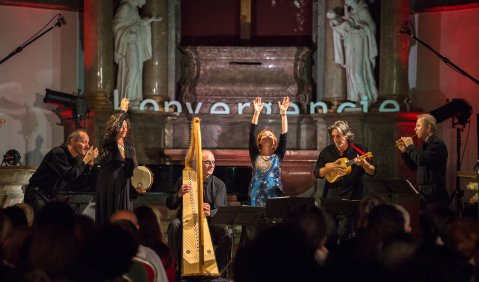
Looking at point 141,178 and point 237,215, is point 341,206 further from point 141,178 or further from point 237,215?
point 141,178

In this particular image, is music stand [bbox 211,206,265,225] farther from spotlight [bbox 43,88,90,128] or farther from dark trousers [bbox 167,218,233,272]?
spotlight [bbox 43,88,90,128]

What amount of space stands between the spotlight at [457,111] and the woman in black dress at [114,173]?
6061mm

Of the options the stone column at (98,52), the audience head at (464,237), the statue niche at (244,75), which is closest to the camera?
the audience head at (464,237)

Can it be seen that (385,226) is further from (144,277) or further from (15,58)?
(15,58)

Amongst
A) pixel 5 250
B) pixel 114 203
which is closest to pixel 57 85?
pixel 114 203

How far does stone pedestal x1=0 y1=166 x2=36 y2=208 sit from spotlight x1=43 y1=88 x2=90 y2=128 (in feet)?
5.90

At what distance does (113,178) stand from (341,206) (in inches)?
94.0

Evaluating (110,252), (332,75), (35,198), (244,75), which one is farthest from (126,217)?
(244,75)

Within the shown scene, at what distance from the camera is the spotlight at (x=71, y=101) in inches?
552

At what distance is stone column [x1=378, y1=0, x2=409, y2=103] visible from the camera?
555 inches

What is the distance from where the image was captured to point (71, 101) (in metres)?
14.3

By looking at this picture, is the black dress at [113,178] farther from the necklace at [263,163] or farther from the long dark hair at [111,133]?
the necklace at [263,163]

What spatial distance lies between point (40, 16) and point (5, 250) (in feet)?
35.0

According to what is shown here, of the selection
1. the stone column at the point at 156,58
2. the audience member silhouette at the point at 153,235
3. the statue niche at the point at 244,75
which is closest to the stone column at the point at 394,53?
the statue niche at the point at 244,75
